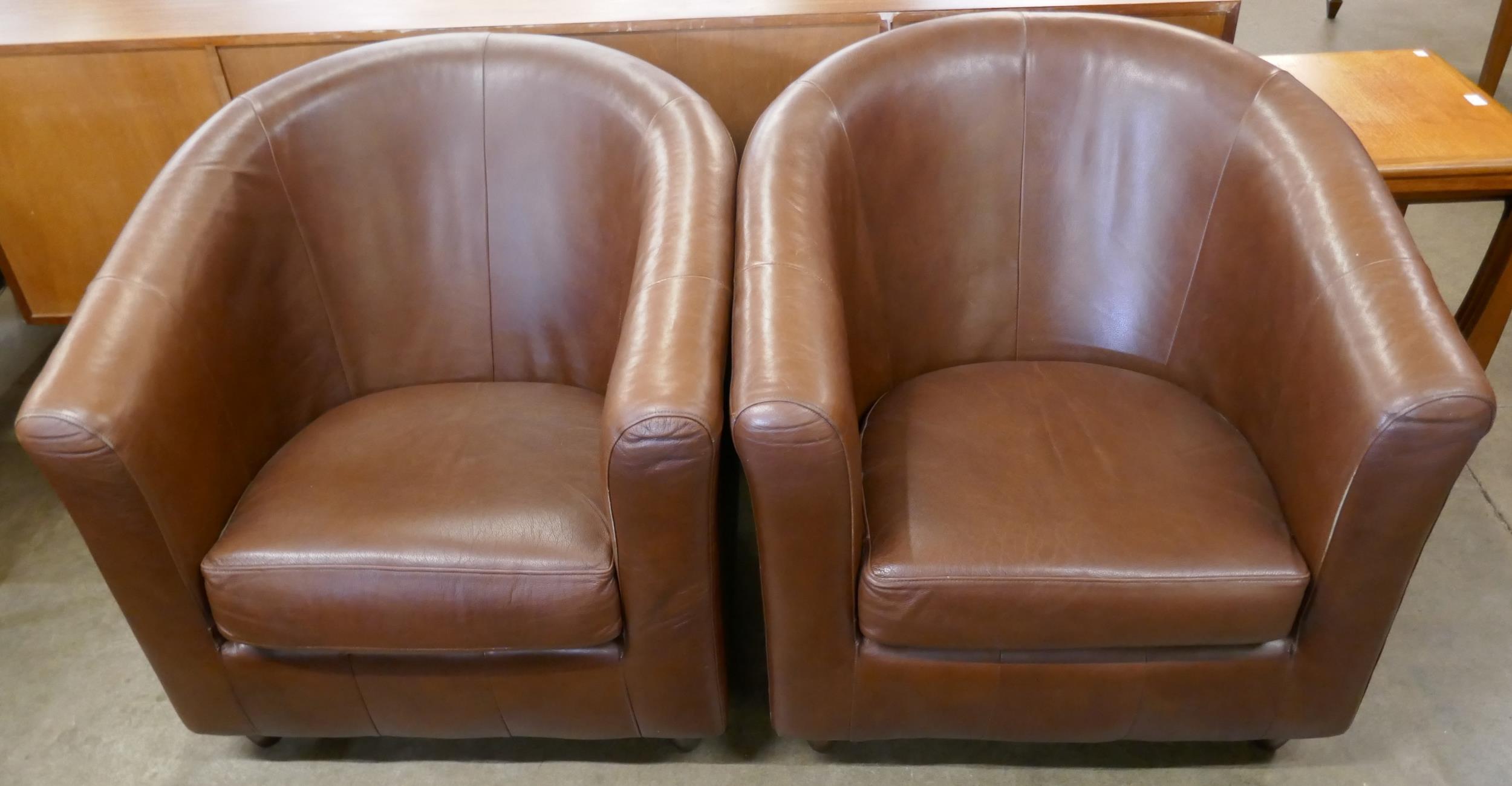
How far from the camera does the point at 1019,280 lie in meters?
1.75

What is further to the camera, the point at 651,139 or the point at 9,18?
the point at 9,18

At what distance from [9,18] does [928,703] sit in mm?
2007

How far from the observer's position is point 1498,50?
3268mm

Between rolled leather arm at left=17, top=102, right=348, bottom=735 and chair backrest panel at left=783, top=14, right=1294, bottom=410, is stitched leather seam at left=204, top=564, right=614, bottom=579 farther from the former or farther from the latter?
chair backrest panel at left=783, top=14, right=1294, bottom=410

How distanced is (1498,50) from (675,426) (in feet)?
10.4

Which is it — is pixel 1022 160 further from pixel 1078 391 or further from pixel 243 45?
pixel 243 45

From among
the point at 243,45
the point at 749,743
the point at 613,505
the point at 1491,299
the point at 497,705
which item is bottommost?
the point at 749,743

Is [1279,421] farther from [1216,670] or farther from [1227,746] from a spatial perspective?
[1227,746]

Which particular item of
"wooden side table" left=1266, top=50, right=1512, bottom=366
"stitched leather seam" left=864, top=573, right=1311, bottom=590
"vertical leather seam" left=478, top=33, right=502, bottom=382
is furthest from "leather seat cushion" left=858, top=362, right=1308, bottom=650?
"wooden side table" left=1266, top=50, right=1512, bottom=366

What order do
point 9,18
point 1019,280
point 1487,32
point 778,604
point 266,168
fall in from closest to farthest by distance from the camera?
point 778,604, point 266,168, point 1019,280, point 9,18, point 1487,32

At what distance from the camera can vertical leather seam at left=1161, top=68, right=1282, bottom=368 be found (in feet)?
5.19

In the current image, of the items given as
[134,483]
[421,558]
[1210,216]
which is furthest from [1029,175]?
[134,483]

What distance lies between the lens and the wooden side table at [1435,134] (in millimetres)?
1940

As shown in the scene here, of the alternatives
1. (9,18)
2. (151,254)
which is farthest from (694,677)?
(9,18)
